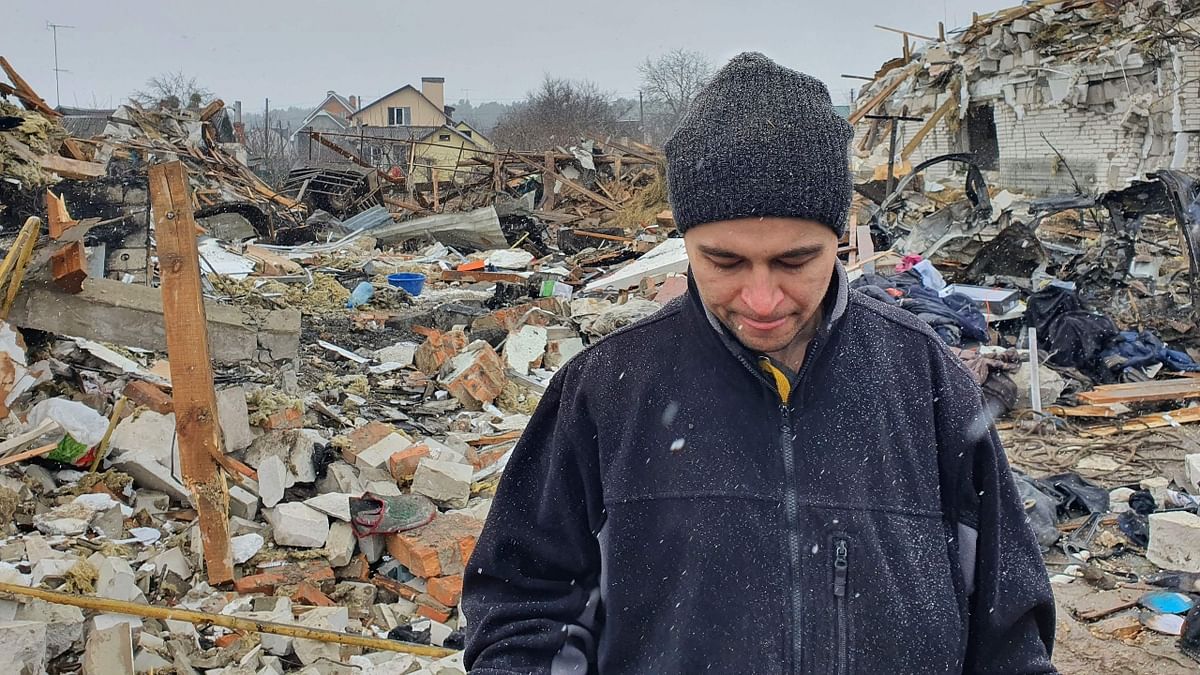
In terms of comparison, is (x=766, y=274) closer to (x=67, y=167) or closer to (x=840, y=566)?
(x=840, y=566)

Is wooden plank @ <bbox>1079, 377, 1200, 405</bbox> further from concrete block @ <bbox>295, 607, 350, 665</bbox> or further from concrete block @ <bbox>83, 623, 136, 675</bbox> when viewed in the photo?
concrete block @ <bbox>83, 623, 136, 675</bbox>

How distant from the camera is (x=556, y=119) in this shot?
148 ft

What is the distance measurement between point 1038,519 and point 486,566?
4.57 m

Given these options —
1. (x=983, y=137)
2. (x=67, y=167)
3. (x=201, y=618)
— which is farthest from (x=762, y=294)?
(x=983, y=137)

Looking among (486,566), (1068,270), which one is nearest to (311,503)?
(486,566)

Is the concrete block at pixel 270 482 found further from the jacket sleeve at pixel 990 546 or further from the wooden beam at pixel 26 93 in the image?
the wooden beam at pixel 26 93

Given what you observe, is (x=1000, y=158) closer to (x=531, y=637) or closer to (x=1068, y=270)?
(x=1068, y=270)

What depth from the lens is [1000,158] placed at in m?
18.9

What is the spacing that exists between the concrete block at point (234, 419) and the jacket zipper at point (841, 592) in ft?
14.9

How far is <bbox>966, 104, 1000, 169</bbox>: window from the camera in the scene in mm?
19688

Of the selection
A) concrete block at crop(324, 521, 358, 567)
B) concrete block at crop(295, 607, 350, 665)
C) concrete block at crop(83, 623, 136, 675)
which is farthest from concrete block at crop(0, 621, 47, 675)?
concrete block at crop(324, 521, 358, 567)

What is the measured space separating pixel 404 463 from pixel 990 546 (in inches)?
182

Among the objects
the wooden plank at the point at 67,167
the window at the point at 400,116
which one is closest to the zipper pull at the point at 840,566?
the wooden plank at the point at 67,167

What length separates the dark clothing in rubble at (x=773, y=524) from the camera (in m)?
1.25
